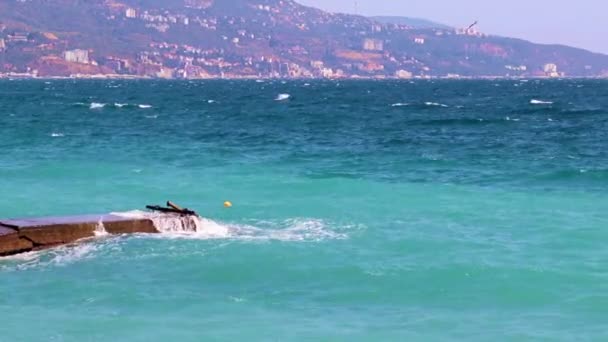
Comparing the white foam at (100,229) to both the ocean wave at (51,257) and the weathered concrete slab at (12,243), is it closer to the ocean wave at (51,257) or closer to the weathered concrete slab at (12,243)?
the ocean wave at (51,257)

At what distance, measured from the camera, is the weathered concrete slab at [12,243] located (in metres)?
25.2

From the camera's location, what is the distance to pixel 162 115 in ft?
291

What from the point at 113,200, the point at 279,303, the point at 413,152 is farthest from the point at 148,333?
the point at 413,152

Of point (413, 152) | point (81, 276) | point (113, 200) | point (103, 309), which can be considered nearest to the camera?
point (103, 309)

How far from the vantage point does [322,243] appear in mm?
27484

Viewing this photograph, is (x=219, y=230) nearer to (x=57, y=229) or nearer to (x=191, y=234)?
(x=191, y=234)

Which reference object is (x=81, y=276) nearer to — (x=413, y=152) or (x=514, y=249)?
(x=514, y=249)

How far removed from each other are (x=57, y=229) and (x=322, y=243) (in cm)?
725

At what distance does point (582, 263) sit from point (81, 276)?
1245 cm

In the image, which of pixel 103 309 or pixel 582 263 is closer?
pixel 103 309

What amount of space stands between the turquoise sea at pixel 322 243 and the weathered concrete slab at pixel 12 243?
58 cm

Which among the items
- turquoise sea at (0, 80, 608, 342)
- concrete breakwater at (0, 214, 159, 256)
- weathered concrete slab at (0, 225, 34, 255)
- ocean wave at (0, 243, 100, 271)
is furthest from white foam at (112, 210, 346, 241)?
weathered concrete slab at (0, 225, 34, 255)

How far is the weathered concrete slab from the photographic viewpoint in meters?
25.2

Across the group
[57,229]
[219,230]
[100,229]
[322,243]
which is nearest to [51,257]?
[57,229]
